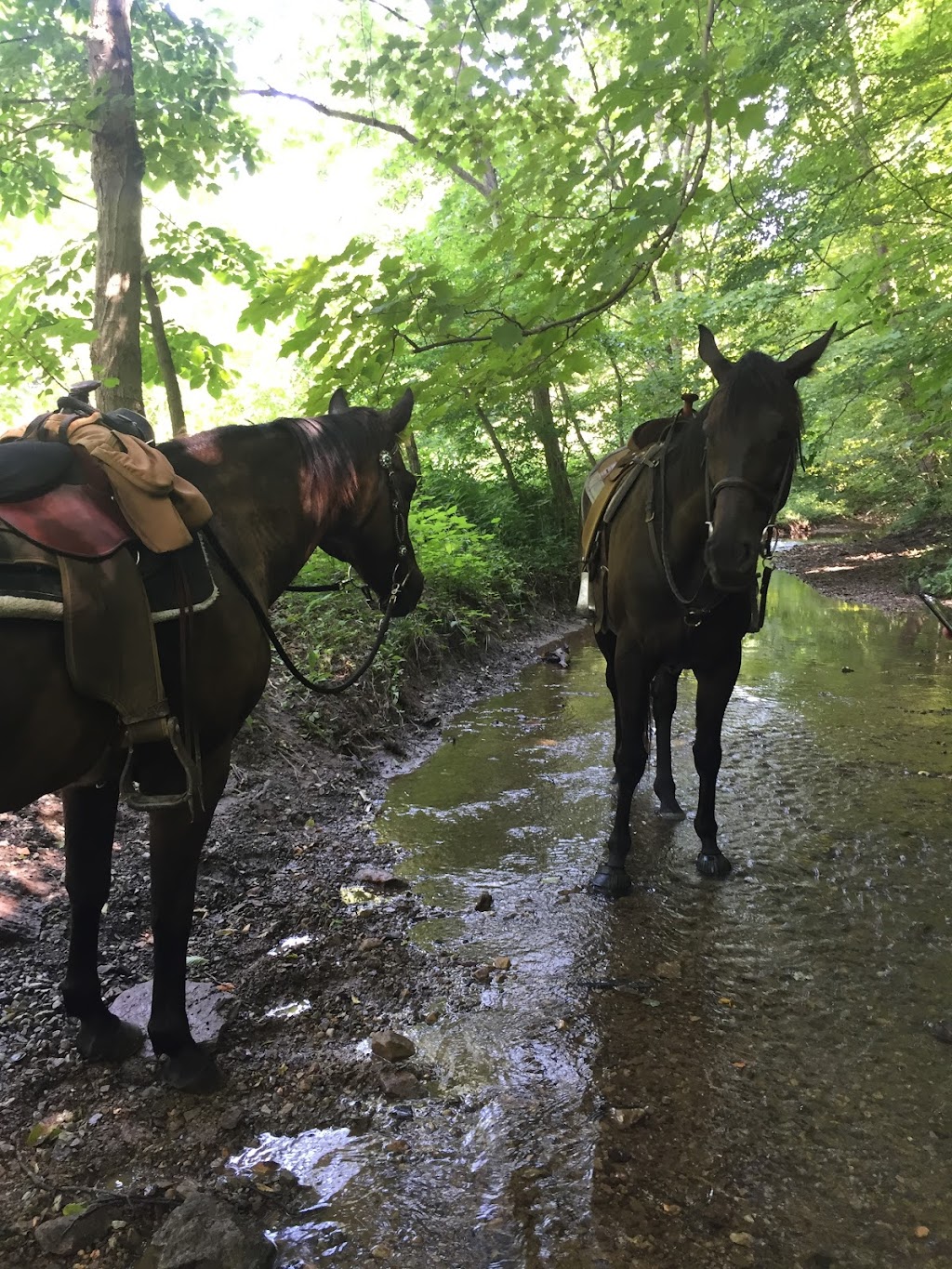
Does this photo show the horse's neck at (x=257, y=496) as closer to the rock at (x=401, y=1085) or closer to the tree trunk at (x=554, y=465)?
the rock at (x=401, y=1085)

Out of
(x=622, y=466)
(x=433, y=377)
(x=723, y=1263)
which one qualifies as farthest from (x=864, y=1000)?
(x=433, y=377)

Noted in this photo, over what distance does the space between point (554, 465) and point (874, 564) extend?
31.7ft

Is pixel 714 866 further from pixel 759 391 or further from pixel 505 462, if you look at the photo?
pixel 505 462

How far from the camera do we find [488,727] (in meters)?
6.49

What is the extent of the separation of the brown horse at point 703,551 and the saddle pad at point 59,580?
2074 millimetres

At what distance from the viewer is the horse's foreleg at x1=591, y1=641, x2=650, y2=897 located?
3.71m

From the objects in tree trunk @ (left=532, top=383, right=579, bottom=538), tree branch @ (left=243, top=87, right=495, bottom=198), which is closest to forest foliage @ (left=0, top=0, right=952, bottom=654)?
tree branch @ (left=243, top=87, right=495, bottom=198)

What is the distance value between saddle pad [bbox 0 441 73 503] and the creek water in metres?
2.05

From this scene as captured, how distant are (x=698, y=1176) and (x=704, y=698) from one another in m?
2.31

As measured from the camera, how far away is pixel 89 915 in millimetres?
2504

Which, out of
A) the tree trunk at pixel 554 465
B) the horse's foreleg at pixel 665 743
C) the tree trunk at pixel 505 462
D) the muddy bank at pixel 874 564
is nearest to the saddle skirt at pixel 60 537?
the horse's foreleg at pixel 665 743

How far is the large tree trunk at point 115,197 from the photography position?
4383 mm

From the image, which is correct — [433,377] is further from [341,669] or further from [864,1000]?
[864,1000]

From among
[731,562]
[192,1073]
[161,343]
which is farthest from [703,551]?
[161,343]
